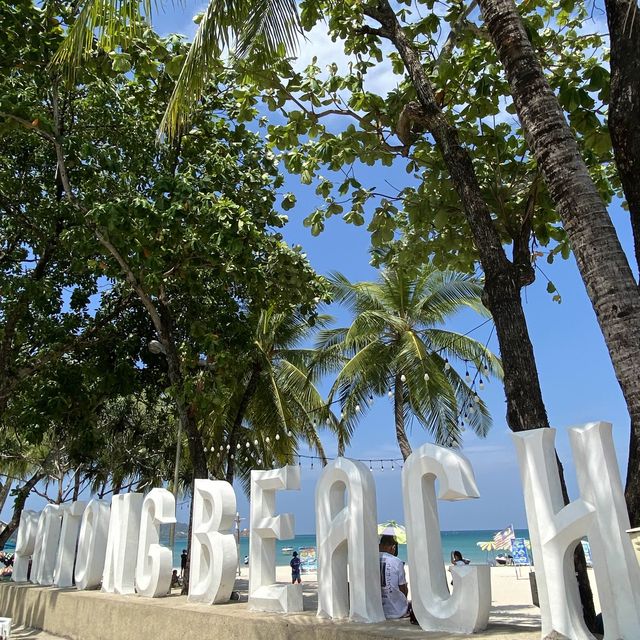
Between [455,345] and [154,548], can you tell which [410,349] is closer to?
[455,345]

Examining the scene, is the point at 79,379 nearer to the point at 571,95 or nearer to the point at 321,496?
the point at 321,496

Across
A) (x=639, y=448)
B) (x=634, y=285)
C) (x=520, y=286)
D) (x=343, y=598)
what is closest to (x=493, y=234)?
(x=520, y=286)

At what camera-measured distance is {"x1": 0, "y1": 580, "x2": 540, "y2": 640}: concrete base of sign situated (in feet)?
16.6

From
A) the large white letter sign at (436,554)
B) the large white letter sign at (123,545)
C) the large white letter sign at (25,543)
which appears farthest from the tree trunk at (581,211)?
the large white letter sign at (25,543)

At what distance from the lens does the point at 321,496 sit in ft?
20.6

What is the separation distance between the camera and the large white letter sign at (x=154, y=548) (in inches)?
324

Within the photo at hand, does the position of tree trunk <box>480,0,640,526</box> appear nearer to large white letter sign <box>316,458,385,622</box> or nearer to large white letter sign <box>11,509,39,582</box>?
large white letter sign <box>316,458,385,622</box>

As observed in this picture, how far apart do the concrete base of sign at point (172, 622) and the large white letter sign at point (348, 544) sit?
0.69 feet

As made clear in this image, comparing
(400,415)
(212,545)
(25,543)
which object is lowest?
(212,545)

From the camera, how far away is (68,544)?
10.4 m

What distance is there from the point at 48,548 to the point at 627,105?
10797 mm

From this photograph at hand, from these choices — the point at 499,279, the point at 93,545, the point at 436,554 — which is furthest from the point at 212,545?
the point at 499,279

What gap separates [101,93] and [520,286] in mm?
8823

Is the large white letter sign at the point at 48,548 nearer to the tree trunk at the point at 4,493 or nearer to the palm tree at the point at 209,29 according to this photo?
the palm tree at the point at 209,29
